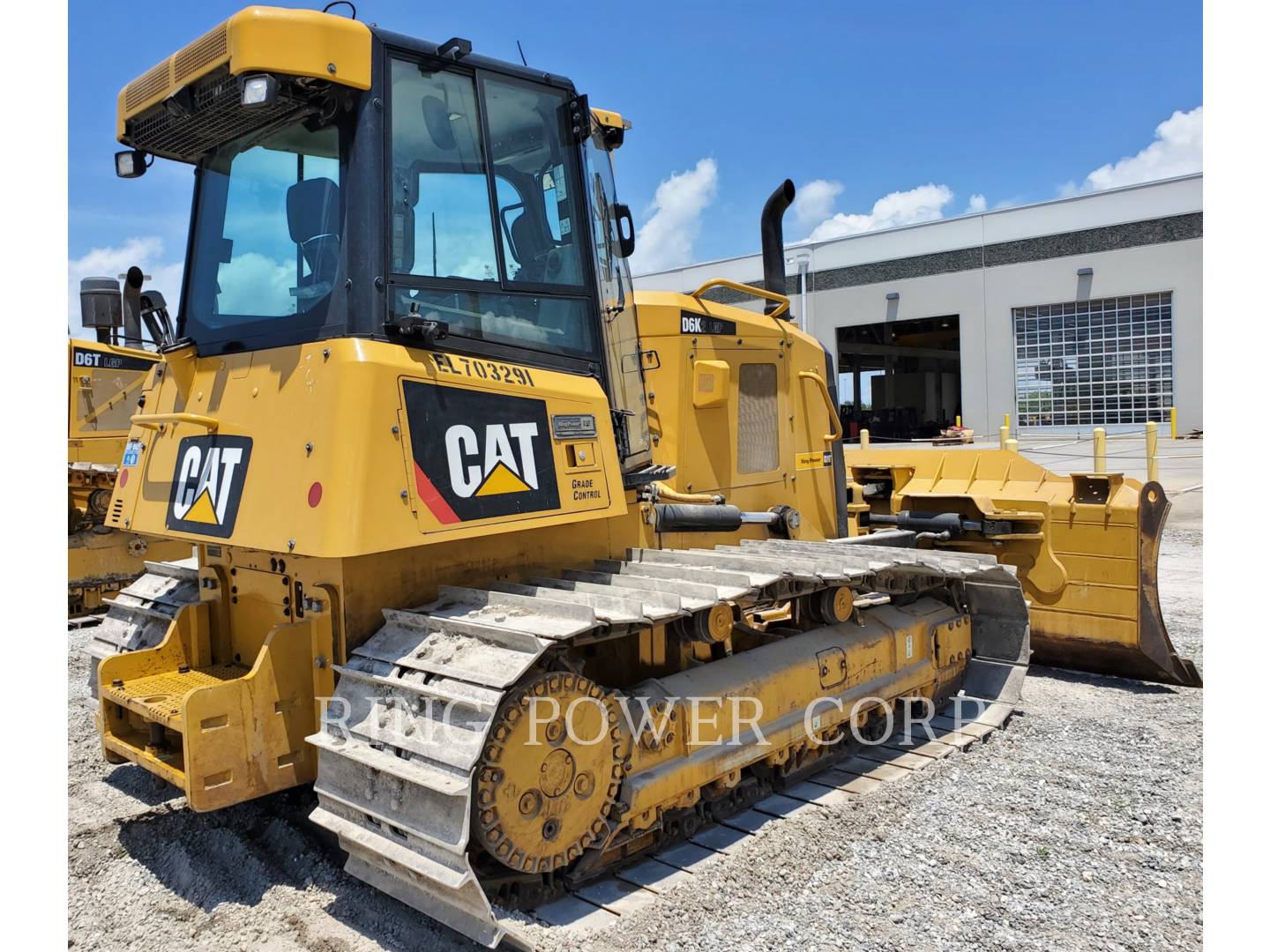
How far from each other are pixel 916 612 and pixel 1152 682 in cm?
211

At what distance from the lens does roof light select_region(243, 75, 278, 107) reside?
3.35 m

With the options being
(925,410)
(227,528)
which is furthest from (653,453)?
(925,410)

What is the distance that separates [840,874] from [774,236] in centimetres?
409

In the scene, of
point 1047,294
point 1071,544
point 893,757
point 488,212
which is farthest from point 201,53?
point 1047,294

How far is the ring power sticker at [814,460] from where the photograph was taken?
6.26 meters

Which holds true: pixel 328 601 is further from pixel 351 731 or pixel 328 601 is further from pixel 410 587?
pixel 351 731

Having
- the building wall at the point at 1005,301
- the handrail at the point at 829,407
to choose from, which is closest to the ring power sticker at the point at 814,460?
the handrail at the point at 829,407

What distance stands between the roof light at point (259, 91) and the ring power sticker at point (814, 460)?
12.7 ft

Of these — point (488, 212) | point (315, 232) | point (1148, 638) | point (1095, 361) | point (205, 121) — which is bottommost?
point (1148, 638)

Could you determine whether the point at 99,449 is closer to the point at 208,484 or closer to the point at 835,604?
the point at 208,484

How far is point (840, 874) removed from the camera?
12.5 feet

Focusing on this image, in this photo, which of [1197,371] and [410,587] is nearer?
[410,587]

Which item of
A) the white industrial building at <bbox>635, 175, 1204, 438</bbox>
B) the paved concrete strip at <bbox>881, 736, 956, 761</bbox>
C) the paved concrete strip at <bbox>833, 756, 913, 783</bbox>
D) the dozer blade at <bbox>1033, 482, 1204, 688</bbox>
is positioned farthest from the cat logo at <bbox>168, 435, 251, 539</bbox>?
the white industrial building at <bbox>635, 175, 1204, 438</bbox>

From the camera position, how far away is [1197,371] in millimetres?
23609
